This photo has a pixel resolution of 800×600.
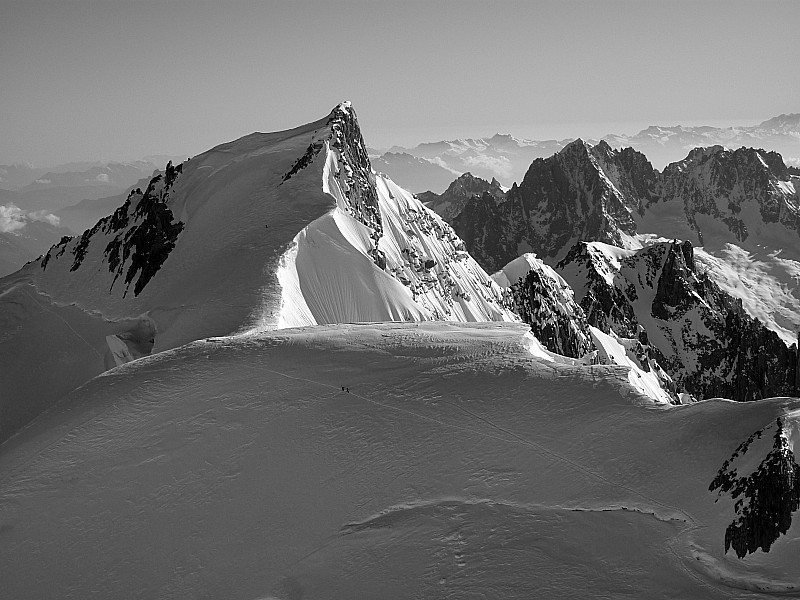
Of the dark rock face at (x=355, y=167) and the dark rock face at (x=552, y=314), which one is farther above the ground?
the dark rock face at (x=355, y=167)

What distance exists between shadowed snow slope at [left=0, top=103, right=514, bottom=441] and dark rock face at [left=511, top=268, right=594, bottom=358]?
32010 millimetres

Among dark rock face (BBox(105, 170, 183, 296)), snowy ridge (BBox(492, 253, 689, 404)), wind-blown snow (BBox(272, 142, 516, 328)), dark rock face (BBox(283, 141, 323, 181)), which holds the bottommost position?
snowy ridge (BBox(492, 253, 689, 404))

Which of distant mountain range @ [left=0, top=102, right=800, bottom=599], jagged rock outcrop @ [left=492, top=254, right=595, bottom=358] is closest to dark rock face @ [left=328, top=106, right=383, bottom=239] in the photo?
distant mountain range @ [left=0, top=102, right=800, bottom=599]

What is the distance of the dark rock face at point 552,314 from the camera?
129 m

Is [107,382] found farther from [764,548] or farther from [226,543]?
[764,548]

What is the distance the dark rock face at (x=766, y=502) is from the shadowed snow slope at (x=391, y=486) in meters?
0.20

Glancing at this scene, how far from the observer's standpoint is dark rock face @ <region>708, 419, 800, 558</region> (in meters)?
23.5

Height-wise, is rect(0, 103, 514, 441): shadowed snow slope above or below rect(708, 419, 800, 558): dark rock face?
above

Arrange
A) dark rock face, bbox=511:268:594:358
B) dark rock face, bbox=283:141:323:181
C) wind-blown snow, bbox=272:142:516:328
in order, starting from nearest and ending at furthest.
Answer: wind-blown snow, bbox=272:142:516:328
dark rock face, bbox=283:141:323:181
dark rock face, bbox=511:268:594:358

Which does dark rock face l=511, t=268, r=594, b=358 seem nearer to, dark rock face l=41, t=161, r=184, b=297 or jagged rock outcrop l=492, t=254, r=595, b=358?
jagged rock outcrop l=492, t=254, r=595, b=358

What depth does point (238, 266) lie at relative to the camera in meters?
68.6

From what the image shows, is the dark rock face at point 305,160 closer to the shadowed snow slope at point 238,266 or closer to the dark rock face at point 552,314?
the shadowed snow slope at point 238,266

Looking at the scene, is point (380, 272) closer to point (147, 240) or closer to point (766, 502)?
point (147, 240)

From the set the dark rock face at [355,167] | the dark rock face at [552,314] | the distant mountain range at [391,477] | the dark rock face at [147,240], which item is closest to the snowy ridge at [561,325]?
the dark rock face at [552,314]
